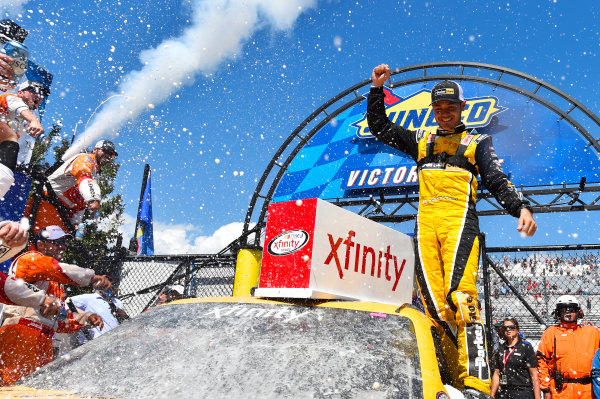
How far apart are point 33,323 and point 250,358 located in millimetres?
2667

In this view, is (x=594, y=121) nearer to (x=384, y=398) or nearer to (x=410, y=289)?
(x=410, y=289)

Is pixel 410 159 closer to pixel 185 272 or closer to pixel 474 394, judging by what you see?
pixel 185 272

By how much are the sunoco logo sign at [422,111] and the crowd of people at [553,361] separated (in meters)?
4.46

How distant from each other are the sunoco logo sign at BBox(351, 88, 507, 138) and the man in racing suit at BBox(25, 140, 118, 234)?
18.2 feet

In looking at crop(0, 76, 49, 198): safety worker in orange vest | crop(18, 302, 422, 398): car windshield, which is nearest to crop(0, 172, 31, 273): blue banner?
crop(0, 76, 49, 198): safety worker in orange vest

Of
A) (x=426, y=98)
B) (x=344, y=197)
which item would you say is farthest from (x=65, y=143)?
(x=426, y=98)

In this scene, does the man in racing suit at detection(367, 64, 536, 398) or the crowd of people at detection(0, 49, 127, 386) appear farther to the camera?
the crowd of people at detection(0, 49, 127, 386)

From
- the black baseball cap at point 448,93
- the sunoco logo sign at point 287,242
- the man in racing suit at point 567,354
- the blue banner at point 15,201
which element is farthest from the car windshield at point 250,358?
the man in racing suit at point 567,354

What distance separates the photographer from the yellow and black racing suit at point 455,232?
7.66 ft

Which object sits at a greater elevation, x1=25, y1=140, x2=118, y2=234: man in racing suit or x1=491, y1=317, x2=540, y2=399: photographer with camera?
x1=25, y1=140, x2=118, y2=234: man in racing suit

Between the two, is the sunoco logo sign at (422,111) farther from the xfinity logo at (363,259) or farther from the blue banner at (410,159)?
the xfinity logo at (363,259)

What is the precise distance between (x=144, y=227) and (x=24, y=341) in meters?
7.39

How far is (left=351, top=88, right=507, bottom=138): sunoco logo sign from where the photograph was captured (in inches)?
350

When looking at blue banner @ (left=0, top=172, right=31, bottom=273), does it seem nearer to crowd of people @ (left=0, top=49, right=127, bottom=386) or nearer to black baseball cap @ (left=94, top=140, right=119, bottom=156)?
crowd of people @ (left=0, top=49, right=127, bottom=386)
